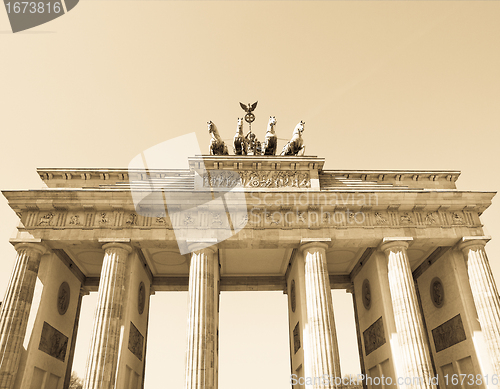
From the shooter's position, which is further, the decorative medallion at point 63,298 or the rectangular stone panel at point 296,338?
the rectangular stone panel at point 296,338

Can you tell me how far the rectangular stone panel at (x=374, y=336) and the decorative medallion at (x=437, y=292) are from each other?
3.91 meters

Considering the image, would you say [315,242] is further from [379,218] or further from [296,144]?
[296,144]

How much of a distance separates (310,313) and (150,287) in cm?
1115

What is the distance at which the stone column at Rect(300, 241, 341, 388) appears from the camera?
53.1 ft

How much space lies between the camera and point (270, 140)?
2194 cm

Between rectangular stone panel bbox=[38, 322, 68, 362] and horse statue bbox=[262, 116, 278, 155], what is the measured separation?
567 inches

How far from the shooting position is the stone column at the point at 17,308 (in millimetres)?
15727

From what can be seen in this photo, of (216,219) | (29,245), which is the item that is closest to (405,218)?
(216,219)

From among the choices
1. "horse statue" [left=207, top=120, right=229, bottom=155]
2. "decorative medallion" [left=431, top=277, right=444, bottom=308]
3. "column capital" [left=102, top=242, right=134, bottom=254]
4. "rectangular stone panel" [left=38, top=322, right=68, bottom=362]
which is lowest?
"rectangular stone panel" [left=38, top=322, right=68, bottom=362]

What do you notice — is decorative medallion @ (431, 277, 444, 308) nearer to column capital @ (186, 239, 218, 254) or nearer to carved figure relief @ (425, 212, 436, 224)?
carved figure relief @ (425, 212, 436, 224)

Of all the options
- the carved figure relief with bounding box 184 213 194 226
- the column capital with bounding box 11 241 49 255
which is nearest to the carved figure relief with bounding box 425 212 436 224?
the carved figure relief with bounding box 184 213 194 226

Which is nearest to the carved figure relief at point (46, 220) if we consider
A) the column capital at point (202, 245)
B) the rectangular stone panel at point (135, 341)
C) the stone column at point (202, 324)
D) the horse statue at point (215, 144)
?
the rectangular stone panel at point (135, 341)

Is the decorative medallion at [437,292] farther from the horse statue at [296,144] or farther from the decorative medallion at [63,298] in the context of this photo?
the decorative medallion at [63,298]

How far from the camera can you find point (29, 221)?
1839 centimetres
